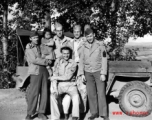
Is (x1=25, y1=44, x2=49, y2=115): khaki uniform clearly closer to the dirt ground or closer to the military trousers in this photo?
the dirt ground

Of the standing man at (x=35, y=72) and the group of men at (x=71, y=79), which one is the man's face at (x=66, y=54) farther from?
the standing man at (x=35, y=72)

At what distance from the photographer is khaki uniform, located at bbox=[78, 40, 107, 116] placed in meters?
5.38

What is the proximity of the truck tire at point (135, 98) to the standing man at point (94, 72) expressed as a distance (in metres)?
0.56

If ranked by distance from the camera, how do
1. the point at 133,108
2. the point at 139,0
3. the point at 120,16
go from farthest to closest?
the point at 120,16, the point at 139,0, the point at 133,108

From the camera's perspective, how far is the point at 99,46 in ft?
17.9

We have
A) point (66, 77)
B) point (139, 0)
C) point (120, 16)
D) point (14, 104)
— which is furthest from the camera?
point (120, 16)

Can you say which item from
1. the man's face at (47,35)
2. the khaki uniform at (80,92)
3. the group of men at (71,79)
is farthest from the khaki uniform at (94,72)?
the man's face at (47,35)

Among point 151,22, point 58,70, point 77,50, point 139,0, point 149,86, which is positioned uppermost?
point 139,0

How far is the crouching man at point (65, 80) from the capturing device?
5266 mm

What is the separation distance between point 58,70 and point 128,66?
1472mm

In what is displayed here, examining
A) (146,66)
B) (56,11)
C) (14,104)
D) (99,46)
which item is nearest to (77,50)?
(99,46)

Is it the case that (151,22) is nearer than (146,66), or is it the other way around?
(146,66)

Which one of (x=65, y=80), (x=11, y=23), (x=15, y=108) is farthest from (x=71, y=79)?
(x=11, y=23)

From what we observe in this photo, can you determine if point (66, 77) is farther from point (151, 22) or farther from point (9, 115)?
point (151, 22)
